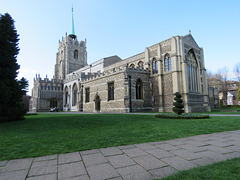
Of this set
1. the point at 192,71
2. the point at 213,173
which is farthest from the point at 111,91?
the point at 213,173

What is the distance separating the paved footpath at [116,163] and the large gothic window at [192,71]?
2058 cm

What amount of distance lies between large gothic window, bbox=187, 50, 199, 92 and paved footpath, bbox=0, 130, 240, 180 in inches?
810

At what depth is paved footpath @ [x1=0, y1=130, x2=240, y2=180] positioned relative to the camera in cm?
231

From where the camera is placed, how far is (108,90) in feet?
77.4

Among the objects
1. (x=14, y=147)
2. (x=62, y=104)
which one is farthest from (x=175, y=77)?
(x=62, y=104)

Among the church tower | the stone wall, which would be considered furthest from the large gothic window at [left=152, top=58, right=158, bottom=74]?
the church tower

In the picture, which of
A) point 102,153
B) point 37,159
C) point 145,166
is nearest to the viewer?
point 145,166

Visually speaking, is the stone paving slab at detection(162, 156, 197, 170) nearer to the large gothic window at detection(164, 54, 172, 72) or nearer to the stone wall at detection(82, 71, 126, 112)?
the stone wall at detection(82, 71, 126, 112)

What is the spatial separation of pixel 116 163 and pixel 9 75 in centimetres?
1069

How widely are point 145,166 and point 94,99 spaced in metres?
24.2

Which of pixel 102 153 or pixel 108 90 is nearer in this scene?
pixel 102 153

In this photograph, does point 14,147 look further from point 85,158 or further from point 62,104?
point 62,104

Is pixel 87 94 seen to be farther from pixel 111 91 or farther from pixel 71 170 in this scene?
pixel 71 170

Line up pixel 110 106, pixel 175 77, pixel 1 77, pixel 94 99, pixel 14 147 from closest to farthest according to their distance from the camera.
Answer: pixel 14 147 → pixel 1 77 → pixel 175 77 → pixel 110 106 → pixel 94 99
